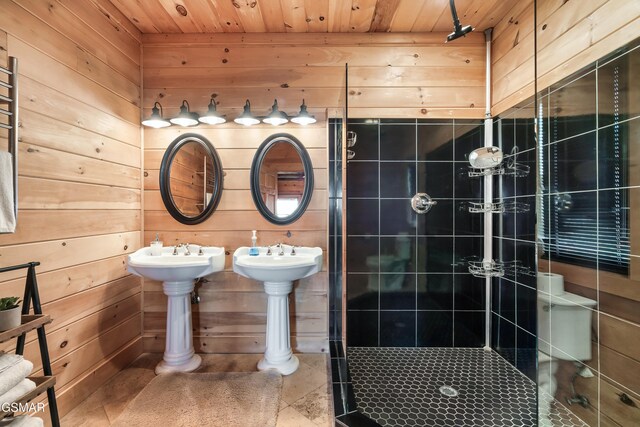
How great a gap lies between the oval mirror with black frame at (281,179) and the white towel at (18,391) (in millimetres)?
1493

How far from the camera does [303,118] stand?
2119 mm

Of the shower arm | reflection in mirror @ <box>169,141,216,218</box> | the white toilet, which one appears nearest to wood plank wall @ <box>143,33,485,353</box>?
reflection in mirror @ <box>169,141,216,218</box>

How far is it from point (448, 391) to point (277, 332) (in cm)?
117

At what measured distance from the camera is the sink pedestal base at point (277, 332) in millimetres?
1974

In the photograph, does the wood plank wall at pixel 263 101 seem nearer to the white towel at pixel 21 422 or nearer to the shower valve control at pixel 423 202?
the shower valve control at pixel 423 202

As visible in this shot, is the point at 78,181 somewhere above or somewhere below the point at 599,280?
above

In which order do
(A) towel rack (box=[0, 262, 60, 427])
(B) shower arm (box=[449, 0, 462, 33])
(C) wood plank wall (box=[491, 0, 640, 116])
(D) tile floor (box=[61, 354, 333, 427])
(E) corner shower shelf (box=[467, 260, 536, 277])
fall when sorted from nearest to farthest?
(A) towel rack (box=[0, 262, 60, 427]) → (C) wood plank wall (box=[491, 0, 640, 116]) → (B) shower arm (box=[449, 0, 462, 33]) → (D) tile floor (box=[61, 354, 333, 427]) → (E) corner shower shelf (box=[467, 260, 536, 277])

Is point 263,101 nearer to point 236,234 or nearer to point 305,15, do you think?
point 305,15

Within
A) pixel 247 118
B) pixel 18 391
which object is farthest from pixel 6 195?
pixel 247 118

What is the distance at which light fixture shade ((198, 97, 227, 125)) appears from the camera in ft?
6.88

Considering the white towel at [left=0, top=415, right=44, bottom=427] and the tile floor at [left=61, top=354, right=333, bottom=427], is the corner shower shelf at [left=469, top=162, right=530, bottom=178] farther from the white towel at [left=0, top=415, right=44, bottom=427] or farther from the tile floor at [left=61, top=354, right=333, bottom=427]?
the white towel at [left=0, top=415, right=44, bottom=427]

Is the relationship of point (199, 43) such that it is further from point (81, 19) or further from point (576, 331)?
point (576, 331)

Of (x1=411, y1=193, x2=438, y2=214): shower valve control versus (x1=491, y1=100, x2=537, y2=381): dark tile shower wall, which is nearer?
(x1=491, y1=100, x2=537, y2=381): dark tile shower wall

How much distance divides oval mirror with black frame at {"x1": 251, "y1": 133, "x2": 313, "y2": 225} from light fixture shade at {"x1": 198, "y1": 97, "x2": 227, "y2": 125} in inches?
14.8
